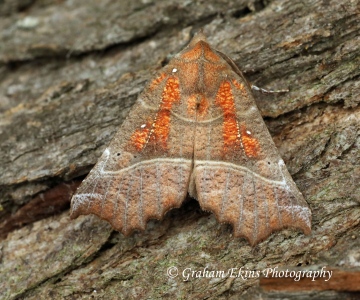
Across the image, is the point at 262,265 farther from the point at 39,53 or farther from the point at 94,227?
the point at 39,53

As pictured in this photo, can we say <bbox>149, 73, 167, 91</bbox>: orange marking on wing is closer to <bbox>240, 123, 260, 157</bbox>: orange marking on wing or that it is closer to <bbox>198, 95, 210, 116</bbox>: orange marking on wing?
<bbox>198, 95, 210, 116</bbox>: orange marking on wing

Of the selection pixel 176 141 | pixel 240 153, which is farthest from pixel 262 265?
pixel 176 141

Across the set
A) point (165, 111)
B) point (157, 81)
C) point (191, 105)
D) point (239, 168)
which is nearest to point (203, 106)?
point (191, 105)

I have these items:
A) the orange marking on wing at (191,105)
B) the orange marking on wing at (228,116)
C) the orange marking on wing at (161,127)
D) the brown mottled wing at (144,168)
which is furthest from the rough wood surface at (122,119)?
the orange marking on wing at (191,105)

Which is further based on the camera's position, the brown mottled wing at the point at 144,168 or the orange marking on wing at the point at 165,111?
the orange marking on wing at the point at 165,111

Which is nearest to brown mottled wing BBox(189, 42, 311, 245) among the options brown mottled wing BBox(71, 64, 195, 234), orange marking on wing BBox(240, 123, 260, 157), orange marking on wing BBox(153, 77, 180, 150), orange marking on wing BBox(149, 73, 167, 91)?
orange marking on wing BBox(240, 123, 260, 157)

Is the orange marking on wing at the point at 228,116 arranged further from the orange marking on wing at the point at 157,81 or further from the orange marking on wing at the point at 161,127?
the orange marking on wing at the point at 157,81
